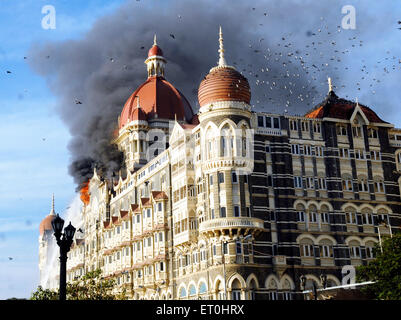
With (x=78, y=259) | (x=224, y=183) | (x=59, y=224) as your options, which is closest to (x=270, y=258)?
(x=224, y=183)

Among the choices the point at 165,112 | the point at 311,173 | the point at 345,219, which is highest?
the point at 165,112

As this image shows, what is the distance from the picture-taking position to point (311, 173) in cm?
6619

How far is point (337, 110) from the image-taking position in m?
69.9

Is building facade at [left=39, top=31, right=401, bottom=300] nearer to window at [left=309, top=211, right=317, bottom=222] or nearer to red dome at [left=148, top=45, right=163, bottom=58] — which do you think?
→ window at [left=309, top=211, right=317, bottom=222]

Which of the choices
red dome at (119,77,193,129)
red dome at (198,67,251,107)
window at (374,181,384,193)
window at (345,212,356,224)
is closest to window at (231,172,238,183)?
red dome at (198,67,251,107)

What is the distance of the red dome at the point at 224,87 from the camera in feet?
200

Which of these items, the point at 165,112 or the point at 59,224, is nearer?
the point at 59,224

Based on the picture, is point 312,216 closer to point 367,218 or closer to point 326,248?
point 326,248

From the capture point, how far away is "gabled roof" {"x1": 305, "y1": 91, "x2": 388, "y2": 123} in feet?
228

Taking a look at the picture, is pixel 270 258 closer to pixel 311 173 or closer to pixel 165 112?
pixel 311 173

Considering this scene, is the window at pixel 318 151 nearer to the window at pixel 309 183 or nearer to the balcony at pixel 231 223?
the window at pixel 309 183

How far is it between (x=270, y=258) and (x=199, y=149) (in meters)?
13.9

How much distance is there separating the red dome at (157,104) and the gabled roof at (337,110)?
27.5 meters

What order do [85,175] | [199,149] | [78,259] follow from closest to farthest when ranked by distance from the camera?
1. [199,149]
2. [78,259]
3. [85,175]
